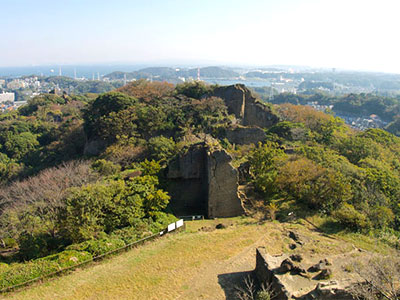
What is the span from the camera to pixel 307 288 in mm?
10180

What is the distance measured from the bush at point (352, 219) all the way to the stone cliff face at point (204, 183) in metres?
5.68

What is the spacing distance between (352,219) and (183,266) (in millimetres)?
10020

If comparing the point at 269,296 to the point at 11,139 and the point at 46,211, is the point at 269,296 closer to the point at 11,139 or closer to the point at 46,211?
the point at 46,211

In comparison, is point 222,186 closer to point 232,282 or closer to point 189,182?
point 189,182

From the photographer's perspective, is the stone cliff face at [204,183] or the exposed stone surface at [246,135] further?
the exposed stone surface at [246,135]

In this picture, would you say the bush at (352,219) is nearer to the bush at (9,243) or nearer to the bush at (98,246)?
the bush at (98,246)

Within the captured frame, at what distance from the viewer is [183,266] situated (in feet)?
42.0

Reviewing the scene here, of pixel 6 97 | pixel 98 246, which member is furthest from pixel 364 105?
pixel 6 97

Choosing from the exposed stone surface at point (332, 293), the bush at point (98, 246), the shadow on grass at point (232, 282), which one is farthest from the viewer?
the bush at point (98, 246)

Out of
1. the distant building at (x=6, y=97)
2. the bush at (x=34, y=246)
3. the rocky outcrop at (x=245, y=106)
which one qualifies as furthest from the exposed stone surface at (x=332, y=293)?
the distant building at (x=6, y=97)

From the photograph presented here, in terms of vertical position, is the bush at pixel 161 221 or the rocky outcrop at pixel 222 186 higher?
the rocky outcrop at pixel 222 186

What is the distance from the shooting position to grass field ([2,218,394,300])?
1113cm

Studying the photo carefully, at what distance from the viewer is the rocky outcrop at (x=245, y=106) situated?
114 ft

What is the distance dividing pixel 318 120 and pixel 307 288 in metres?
31.6
